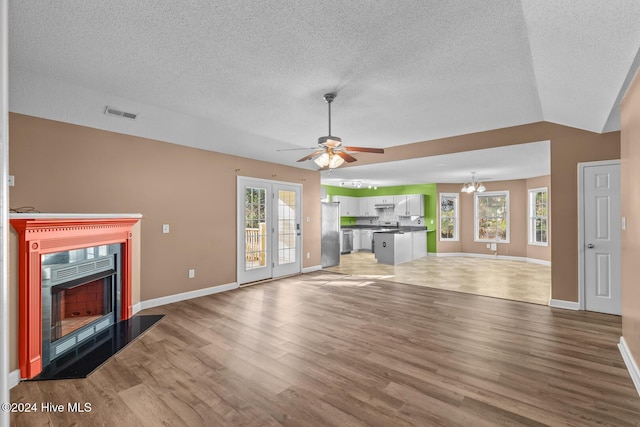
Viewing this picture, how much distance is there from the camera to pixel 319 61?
8.72ft

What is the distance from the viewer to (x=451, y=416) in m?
2.00

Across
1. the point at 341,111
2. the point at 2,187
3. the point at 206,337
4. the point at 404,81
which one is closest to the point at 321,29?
the point at 404,81

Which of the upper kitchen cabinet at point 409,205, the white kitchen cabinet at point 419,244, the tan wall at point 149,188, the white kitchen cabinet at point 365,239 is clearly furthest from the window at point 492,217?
the tan wall at point 149,188

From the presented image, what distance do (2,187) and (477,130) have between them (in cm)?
536

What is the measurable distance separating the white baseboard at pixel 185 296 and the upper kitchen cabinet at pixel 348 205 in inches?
245

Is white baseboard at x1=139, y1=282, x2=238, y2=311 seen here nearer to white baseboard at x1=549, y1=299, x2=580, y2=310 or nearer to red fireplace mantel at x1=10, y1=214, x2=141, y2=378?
red fireplace mantel at x1=10, y1=214, x2=141, y2=378

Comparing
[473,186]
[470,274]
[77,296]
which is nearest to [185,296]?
[77,296]

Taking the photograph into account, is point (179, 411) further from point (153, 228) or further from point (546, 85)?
point (546, 85)

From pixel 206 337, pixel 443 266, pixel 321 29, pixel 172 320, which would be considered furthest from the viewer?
pixel 443 266

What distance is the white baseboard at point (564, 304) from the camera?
4211 mm

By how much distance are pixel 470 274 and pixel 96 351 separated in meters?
6.83

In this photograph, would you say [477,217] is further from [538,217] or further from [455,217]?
[538,217]

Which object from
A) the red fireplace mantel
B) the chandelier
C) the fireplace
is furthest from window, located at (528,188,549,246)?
the red fireplace mantel

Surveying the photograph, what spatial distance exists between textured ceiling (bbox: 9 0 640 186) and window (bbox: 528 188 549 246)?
5100 mm
